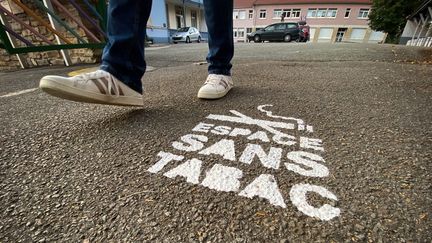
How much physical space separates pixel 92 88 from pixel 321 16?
3561 centimetres

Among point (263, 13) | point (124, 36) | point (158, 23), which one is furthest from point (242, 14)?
point (124, 36)

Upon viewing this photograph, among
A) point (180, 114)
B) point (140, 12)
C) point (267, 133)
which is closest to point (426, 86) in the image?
point (267, 133)

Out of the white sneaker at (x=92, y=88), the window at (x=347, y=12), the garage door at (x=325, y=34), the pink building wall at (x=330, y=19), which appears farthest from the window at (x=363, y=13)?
the white sneaker at (x=92, y=88)

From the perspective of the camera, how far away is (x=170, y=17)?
61.1ft

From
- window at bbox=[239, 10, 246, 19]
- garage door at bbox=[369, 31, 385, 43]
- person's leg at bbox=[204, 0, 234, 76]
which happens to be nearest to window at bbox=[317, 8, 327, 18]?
garage door at bbox=[369, 31, 385, 43]

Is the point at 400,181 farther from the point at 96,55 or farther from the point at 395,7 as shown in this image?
the point at 395,7

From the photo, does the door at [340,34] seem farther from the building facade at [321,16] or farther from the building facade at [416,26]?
the building facade at [416,26]

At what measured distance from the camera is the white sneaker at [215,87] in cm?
152

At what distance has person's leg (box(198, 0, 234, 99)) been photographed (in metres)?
1.52

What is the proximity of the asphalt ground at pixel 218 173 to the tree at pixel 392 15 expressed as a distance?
74.4 feet

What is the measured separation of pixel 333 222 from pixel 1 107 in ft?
7.04

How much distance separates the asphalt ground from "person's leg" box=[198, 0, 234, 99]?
6.9 inches

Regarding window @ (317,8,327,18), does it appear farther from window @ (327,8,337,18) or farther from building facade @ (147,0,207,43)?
building facade @ (147,0,207,43)

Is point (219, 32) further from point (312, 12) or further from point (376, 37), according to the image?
point (376, 37)
